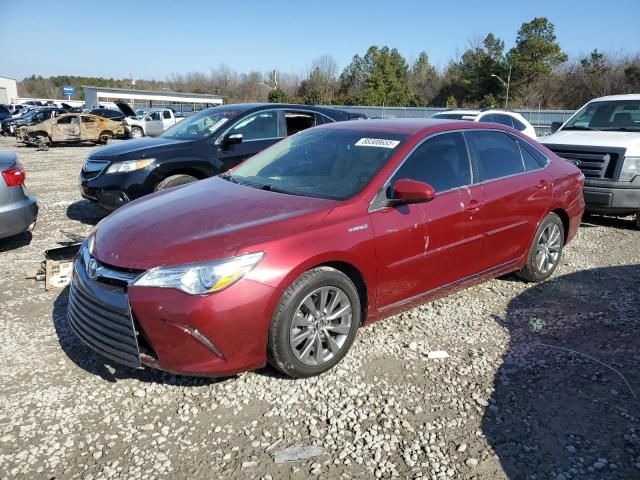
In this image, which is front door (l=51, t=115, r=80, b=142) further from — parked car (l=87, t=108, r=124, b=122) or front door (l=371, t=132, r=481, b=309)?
front door (l=371, t=132, r=481, b=309)

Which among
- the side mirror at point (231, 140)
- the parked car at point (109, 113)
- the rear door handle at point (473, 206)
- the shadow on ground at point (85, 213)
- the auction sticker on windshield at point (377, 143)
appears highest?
the auction sticker on windshield at point (377, 143)

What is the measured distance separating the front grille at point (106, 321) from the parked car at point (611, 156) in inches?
229

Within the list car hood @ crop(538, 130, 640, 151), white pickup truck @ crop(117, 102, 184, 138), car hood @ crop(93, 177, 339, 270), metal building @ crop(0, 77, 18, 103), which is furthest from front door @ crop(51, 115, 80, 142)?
metal building @ crop(0, 77, 18, 103)

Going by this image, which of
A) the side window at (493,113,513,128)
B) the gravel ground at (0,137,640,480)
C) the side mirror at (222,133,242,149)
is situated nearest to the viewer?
the gravel ground at (0,137,640,480)

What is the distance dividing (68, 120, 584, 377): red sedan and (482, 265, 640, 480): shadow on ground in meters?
0.58

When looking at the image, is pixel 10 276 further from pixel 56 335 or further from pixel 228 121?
pixel 228 121

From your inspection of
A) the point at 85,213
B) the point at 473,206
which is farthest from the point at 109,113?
the point at 473,206

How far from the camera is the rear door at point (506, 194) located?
168 inches

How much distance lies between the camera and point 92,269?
3.15 metres

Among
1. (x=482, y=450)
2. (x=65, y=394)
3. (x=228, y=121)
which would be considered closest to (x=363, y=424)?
(x=482, y=450)

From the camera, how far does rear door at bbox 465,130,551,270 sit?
427 cm

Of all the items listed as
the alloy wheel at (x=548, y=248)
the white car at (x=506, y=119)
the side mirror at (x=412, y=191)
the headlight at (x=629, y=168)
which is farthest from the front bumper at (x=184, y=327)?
the white car at (x=506, y=119)

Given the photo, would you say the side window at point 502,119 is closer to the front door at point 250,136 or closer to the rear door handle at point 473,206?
the front door at point 250,136

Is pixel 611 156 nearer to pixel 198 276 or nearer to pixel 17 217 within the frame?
pixel 198 276
